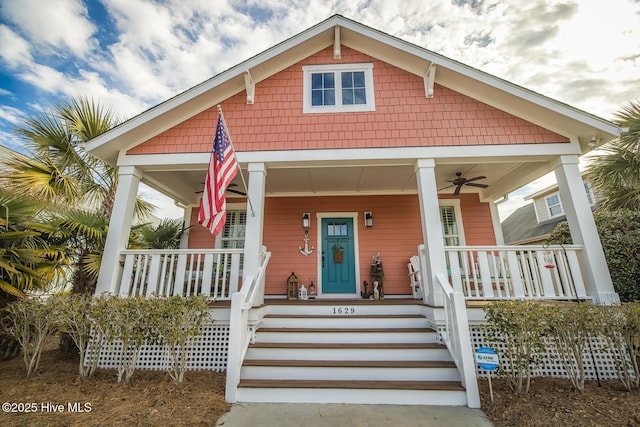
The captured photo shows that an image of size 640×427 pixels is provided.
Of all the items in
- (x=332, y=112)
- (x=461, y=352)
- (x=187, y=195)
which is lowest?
(x=461, y=352)

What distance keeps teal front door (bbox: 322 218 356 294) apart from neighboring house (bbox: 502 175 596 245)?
10634 millimetres

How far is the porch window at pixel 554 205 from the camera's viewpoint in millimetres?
13653

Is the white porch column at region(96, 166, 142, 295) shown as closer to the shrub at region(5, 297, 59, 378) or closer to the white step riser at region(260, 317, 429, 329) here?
the shrub at region(5, 297, 59, 378)

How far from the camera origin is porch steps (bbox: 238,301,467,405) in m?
3.31

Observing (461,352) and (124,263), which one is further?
(124,263)

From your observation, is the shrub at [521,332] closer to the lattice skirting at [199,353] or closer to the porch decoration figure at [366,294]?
the porch decoration figure at [366,294]

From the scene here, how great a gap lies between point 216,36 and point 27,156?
518 centimetres

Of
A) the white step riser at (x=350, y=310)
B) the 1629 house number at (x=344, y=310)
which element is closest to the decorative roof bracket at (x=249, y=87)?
the white step riser at (x=350, y=310)

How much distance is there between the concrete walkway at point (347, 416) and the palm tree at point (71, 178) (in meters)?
4.24

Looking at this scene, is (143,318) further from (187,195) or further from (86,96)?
(86,96)

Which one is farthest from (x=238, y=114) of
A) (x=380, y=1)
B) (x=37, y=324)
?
(x=37, y=324)

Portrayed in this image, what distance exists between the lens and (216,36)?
7156mm

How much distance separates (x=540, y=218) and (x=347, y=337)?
1582 centimetres

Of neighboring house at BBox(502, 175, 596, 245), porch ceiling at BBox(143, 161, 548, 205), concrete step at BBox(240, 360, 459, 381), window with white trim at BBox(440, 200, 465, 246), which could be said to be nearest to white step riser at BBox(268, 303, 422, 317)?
concrete step at BBox(240, 360, 459, 381)
